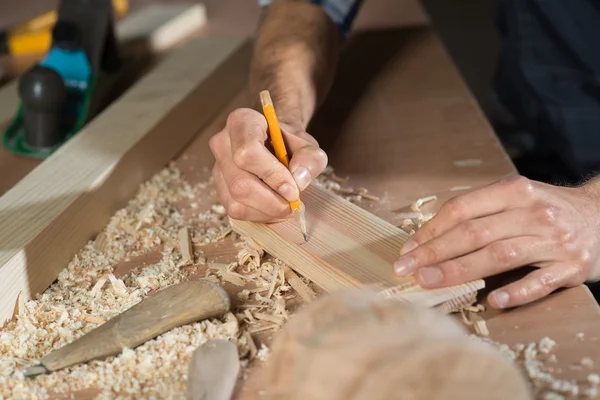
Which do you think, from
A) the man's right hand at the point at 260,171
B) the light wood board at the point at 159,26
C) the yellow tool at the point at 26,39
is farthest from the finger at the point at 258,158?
the yellow tool at the point at 26,39

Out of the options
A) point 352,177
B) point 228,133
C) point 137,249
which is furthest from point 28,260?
point 352,177

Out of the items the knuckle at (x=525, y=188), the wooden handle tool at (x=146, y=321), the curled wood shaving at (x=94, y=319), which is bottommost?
the curled wood shaving at (x=94, y=319)

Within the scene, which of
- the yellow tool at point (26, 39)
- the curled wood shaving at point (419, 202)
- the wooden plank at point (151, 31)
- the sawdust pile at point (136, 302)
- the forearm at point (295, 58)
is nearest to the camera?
the sawdust pile at point (136, 302)

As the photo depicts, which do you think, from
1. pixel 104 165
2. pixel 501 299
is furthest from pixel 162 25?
pixel 501 299

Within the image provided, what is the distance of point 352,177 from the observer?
1538mm

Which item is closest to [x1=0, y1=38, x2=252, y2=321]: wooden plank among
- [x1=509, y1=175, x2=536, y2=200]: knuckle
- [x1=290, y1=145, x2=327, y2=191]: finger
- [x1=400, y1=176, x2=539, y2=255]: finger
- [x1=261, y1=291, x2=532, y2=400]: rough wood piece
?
[x1=290, y1=145, x2=327, y2=191]: finger

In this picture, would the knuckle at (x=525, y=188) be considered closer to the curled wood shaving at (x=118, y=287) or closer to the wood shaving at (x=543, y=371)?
the wood shaving at (x=543, y=371)

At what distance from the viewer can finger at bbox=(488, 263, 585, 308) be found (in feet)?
3.49

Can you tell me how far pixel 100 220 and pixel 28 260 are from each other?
0.24 meters

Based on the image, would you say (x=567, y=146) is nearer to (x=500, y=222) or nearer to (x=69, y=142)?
(x=500, y=222)

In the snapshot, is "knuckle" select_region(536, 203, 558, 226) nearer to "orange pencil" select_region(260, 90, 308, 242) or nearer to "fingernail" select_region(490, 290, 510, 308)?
"fingernail" select_region(490, 290, 510, 308)

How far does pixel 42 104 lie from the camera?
166 centimetres

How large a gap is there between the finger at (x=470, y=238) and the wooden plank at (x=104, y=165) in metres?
0.65

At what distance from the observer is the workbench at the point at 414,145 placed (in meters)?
1.04
